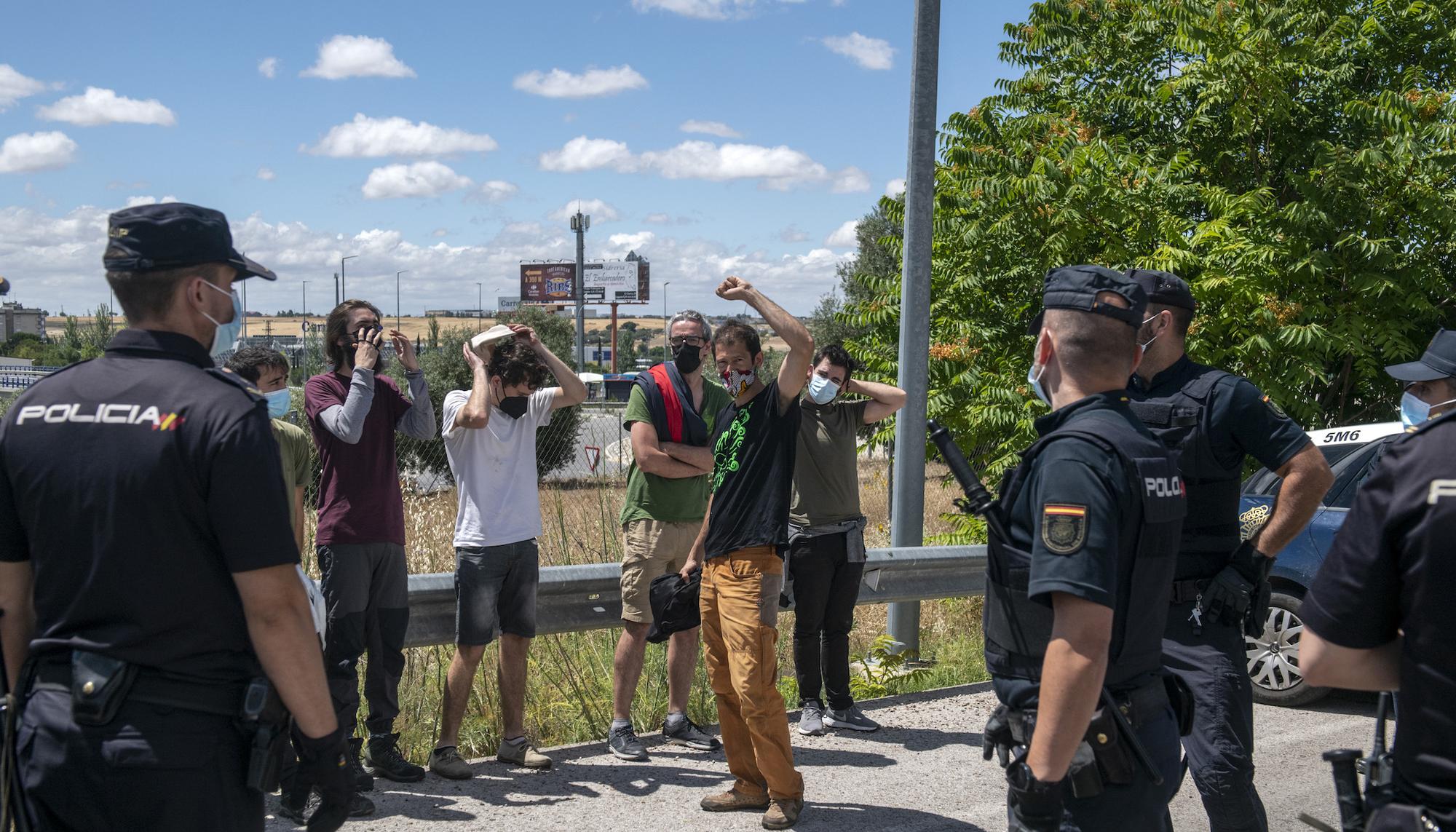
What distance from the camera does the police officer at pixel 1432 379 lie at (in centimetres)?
437

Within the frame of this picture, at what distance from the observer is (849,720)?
6.43 metres

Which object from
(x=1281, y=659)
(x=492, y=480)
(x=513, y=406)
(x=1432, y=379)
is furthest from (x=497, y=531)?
(x=1281, y=659)

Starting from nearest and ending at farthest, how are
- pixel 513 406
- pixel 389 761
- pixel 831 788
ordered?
pixel 389 761
pixel 831 788
pixel 513 406

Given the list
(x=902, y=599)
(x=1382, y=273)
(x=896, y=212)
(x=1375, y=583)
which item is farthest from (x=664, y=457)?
(x=1382, y=273)

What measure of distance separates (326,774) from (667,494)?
134 inches

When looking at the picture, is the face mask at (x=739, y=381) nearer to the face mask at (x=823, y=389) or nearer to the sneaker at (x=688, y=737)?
the face mask at (x=823, y=389)

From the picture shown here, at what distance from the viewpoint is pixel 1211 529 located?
4086 millimetres

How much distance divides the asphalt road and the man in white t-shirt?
0.98 ft

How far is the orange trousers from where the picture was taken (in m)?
4.92

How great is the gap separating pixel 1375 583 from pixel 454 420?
4285 millimetres

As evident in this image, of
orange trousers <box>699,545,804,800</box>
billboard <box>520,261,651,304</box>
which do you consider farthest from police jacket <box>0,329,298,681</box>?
billboard <box>520,261,651,304</box>

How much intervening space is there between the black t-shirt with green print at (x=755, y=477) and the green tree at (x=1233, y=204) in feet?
18.6

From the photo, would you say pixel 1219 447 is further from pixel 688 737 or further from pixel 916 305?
pixel 916 305

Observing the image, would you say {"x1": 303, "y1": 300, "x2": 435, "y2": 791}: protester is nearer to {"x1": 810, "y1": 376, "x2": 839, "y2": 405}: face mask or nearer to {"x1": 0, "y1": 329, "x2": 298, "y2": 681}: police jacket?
{"x1": 810, "y1": 376, "x2": 839, "y2": 405}: face mask
